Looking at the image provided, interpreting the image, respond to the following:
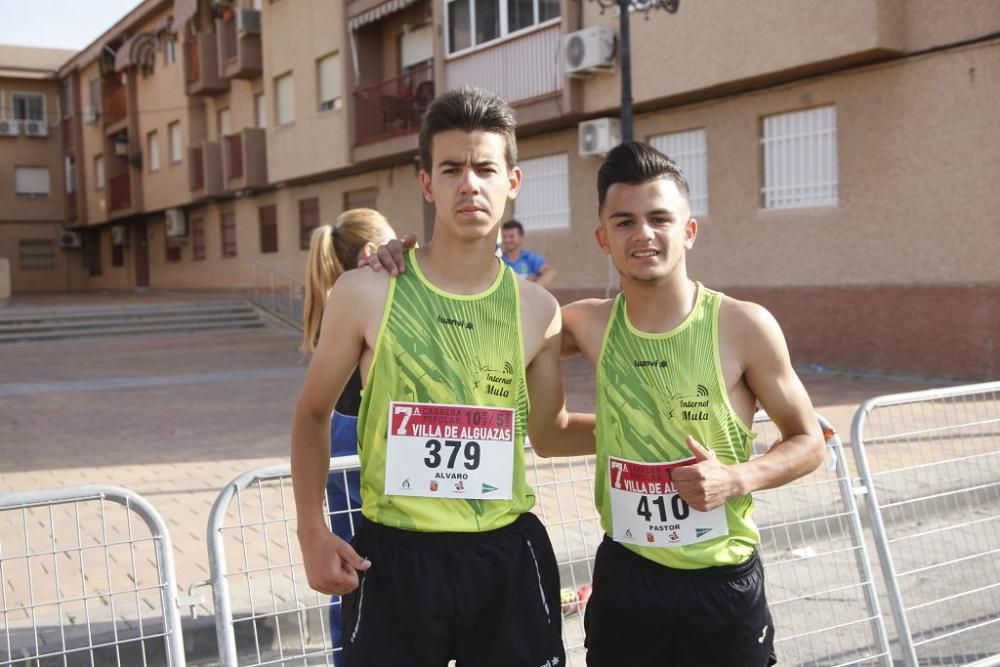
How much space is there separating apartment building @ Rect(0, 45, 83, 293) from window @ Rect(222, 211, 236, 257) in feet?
50.6

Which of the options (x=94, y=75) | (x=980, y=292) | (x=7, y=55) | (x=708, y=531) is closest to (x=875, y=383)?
(x=980, y=292)

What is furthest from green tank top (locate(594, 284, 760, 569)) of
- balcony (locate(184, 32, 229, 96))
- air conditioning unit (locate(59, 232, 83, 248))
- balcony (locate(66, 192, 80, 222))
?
air conditioning unit (locate(59, 232, 83, 248))

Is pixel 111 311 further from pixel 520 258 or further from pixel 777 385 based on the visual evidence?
pixel 777 385

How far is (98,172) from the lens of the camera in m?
41.2

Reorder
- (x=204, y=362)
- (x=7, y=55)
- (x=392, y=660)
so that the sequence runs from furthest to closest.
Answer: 1. (x=7, y=55)
2. (x=204, y=362)
3. (x=392, y=660)

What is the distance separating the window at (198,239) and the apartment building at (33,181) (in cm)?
1247

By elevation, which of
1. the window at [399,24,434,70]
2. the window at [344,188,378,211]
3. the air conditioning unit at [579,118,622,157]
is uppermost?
the window at [399,24,434,70]

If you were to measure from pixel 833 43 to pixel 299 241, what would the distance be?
57.2 feet

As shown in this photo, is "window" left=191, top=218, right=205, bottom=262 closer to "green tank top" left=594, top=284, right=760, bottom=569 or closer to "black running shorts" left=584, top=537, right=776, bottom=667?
"green tank top" left=594, top=284, right=760, bottom=569

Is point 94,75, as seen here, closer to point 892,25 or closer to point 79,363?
point 79,363

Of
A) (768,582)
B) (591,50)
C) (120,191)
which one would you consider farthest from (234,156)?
(768,582)

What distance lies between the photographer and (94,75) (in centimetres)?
4084

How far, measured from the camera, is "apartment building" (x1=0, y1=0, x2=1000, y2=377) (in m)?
12.2

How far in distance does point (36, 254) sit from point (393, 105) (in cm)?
2876
